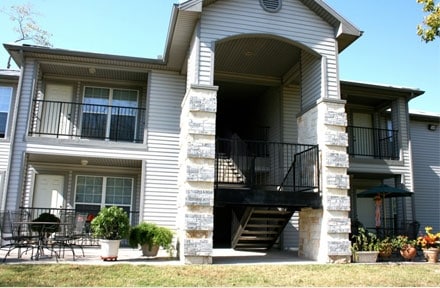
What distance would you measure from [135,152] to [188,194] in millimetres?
3897

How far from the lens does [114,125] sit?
13.5 meters

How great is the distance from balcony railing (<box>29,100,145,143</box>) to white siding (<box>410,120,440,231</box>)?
35.5ft

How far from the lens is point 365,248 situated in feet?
32.9

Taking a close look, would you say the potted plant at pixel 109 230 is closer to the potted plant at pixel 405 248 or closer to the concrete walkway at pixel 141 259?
the concrete walkway at pixel 141 259

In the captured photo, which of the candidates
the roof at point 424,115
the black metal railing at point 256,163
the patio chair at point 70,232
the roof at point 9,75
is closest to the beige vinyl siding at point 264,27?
the black metal railing at point 256,163

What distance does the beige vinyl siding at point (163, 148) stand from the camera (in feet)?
39.3

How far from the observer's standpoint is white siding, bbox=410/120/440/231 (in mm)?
15898

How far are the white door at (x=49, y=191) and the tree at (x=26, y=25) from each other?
16.6 meters

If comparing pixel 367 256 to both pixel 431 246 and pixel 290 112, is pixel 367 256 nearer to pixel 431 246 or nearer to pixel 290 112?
pixel 431 246

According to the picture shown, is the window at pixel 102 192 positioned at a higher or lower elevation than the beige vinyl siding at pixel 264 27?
lower

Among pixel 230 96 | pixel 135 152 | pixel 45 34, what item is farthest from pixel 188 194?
pixel 45 34

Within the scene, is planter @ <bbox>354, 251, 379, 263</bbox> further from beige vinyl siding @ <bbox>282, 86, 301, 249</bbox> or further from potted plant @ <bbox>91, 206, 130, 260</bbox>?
potted plant @ <bbox>91, 206, 130, 260</bbox>

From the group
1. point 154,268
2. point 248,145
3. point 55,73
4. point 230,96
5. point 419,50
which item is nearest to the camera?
point 154,268

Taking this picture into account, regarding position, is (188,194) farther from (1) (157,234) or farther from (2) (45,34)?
(2) (45,34)
